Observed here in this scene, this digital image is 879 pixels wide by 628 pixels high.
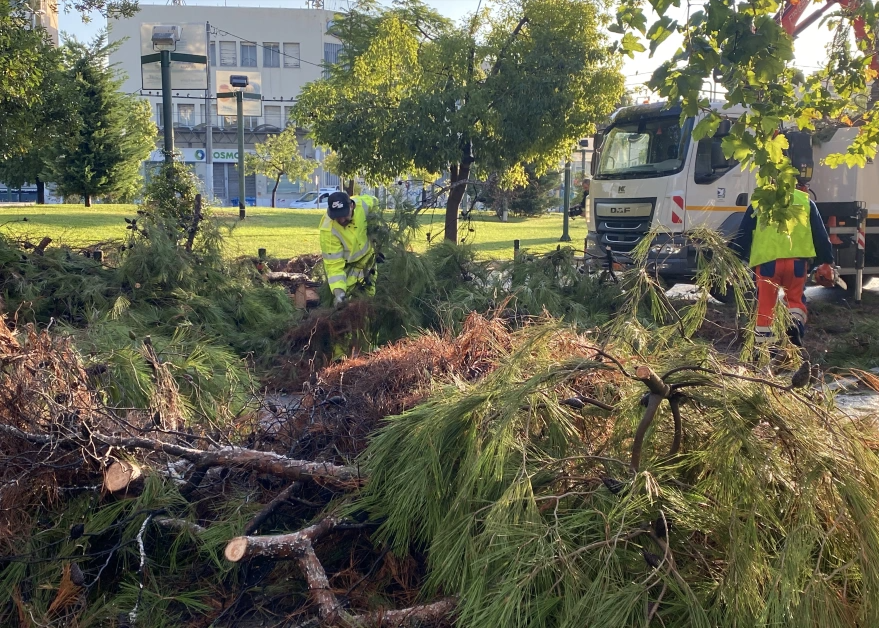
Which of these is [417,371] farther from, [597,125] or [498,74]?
[597,125]

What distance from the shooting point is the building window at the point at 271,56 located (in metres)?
58.4

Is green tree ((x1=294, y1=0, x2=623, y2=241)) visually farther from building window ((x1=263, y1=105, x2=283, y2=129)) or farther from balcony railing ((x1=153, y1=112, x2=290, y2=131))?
building window ((x1=263, y1=105, x2=283, y2=129))

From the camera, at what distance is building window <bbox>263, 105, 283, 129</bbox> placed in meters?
61.0

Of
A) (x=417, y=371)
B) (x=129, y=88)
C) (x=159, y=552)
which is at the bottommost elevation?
(x=159, y=552)

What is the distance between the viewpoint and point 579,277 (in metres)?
8.11

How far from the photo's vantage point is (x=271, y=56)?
193 feet

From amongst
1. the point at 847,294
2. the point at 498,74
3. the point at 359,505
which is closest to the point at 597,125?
the point at 498,74

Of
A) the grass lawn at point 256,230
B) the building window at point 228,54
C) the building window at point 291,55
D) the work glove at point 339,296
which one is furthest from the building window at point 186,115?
the work glove at point 339,296

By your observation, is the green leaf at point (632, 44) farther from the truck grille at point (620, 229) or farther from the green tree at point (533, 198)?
the green tree at point (533, 198)

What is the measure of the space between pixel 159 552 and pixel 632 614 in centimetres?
224

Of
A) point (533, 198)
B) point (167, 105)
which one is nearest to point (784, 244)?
point (167, 105)

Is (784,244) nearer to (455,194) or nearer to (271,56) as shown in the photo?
(455,194)

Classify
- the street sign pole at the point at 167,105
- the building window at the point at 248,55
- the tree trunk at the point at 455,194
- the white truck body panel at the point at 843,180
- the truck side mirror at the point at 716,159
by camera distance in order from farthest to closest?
the building window at the point at 248,55 → the tree trunk at the point at 455,194 → the white truck body panel at the point at 843,180 → the street sign pole at the point at 167,105 → the truck side mirror at the point at 716,159

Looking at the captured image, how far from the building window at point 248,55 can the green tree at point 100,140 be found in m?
30.4
